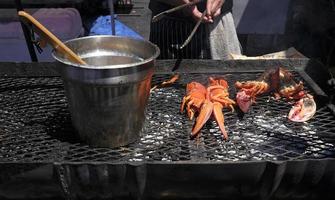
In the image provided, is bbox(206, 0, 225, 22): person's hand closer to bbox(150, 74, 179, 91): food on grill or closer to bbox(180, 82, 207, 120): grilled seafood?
bbox(150, 74, 179, 91): food on grill

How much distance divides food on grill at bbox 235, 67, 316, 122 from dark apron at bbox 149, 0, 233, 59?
42.1 inches

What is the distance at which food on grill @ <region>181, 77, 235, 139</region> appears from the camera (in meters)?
2.46

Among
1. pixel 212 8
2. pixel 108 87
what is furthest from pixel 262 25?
pixel 108 87

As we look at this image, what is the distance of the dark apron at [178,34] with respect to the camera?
12.6ft

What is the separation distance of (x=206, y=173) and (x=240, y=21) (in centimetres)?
485

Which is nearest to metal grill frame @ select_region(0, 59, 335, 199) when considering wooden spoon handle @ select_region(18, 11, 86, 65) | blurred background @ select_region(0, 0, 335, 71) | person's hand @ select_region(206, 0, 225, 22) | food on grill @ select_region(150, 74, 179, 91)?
wooden spoon handle @ select_region(18, 11, 86, 65)

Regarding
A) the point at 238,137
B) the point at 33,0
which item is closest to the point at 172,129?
the point at 238,137

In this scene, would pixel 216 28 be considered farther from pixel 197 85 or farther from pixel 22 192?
pixel 22 192

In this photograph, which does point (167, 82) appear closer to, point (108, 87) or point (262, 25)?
point (108, 87)

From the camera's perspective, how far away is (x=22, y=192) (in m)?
2.05

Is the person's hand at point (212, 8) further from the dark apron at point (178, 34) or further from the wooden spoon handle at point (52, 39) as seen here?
the wooden spoon handle at point (52, 39)

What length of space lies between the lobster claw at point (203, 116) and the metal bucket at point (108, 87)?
0.37 m

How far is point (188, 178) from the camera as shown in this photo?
77.7 inches

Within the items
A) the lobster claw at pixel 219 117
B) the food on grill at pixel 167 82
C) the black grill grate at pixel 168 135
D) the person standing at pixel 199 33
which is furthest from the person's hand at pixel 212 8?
the lobster claw at pixel 219 117
